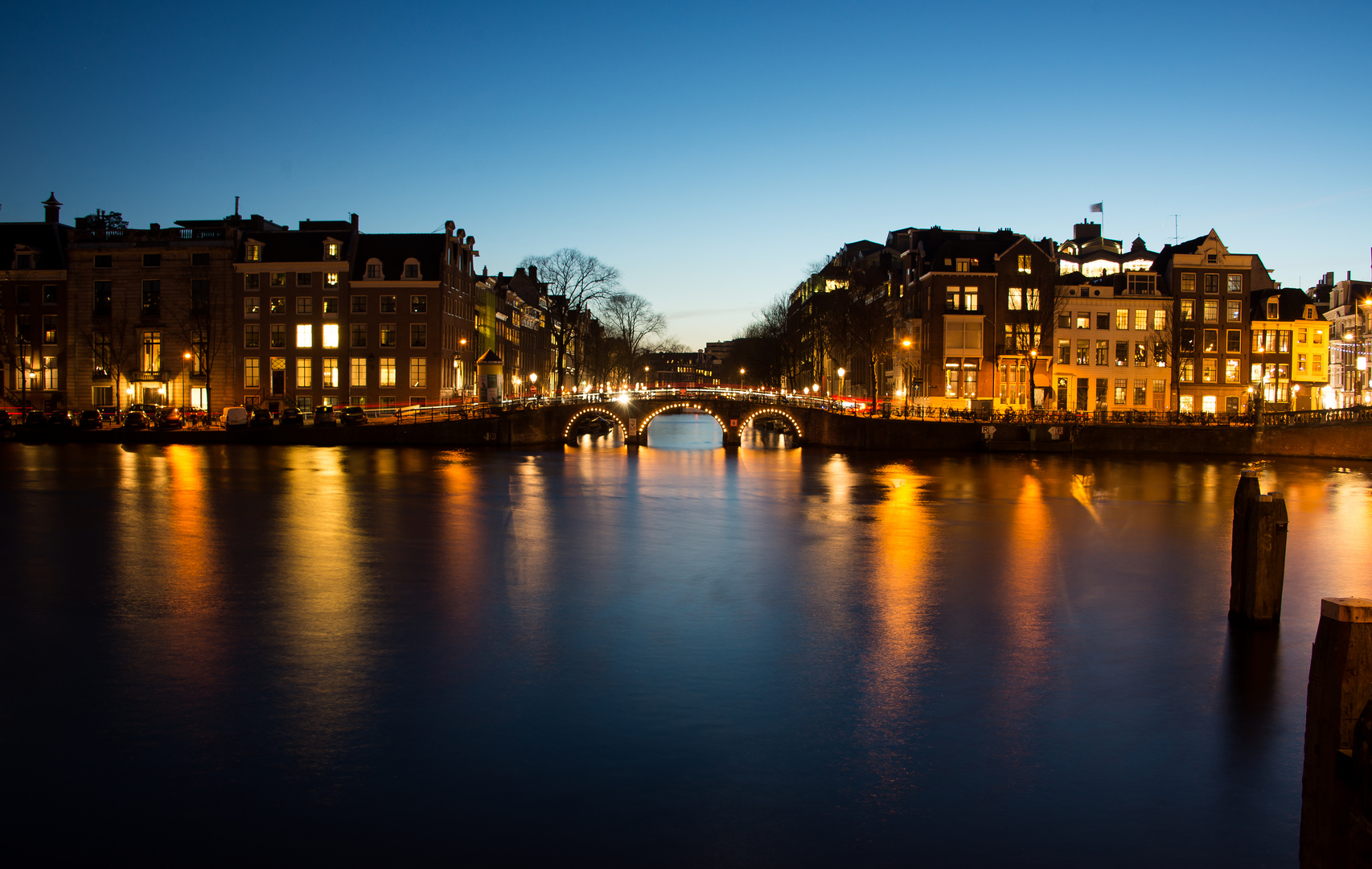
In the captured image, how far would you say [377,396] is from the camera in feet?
247

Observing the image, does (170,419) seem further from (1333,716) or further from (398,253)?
(1333,716)

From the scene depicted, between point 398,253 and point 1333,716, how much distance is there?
76693mm

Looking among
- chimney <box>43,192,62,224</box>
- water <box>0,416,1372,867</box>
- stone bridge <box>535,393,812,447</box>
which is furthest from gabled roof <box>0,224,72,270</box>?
water <box>0,416,1372,867</box>

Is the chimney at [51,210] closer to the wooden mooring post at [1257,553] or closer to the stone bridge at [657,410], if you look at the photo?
the stone bridge at [657,410]

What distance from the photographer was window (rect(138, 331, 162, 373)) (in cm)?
7662

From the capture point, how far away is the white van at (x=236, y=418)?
201ft

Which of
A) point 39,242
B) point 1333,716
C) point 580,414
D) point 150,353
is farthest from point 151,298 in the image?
point 1333,716

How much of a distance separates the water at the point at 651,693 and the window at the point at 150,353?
183 ft

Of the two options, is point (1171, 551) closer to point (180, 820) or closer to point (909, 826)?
point (909, 826)

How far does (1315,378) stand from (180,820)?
86.3 metres

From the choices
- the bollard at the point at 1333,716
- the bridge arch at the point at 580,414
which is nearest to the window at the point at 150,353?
the bridge arch at the point at 580,414

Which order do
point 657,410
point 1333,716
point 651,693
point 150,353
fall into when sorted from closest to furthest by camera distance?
point 1333,716 → point 651,693 → point 657,410 → point 150,353

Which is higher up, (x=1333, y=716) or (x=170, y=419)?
(x=170, y=419)

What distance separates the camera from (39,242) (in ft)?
255
